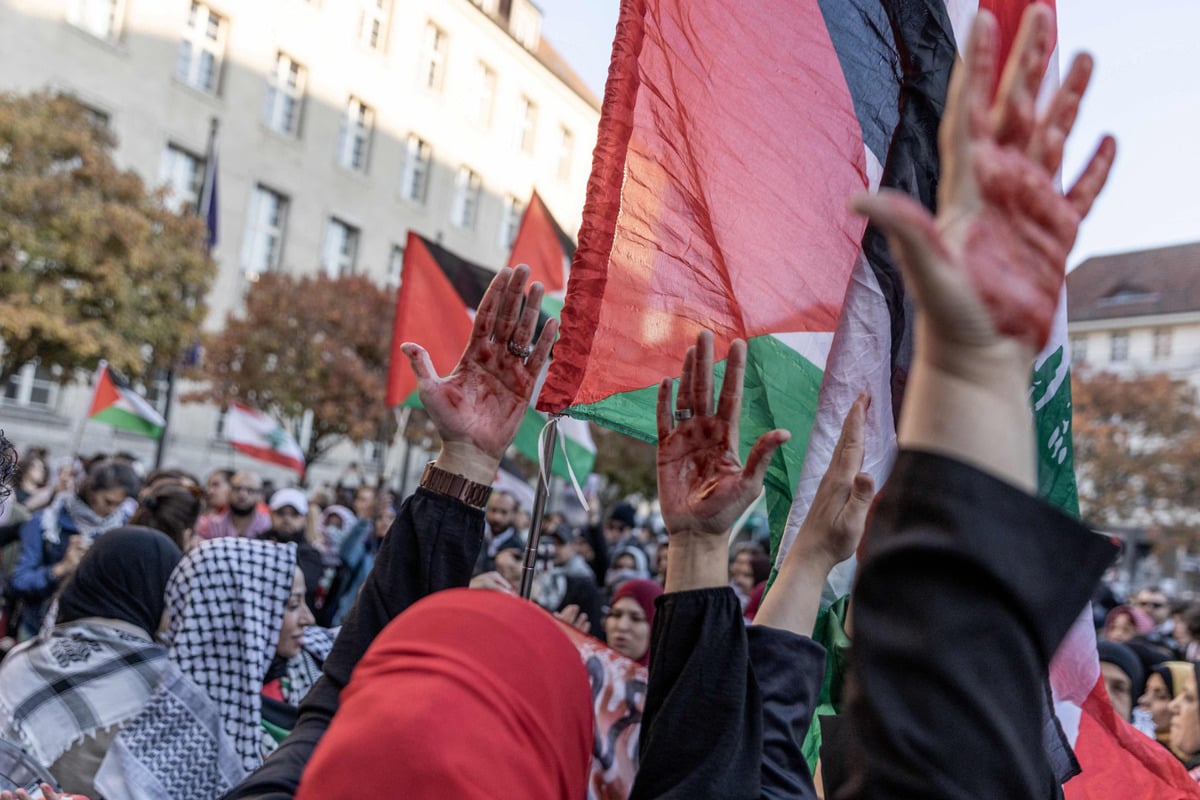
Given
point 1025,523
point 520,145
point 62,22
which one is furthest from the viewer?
point 520,145

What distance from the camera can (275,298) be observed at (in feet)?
73.8

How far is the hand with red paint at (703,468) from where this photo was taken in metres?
1.78

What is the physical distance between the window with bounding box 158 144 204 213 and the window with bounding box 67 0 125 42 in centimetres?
297

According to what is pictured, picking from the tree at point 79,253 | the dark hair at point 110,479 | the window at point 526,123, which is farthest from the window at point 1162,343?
the dark hair at point 110,479

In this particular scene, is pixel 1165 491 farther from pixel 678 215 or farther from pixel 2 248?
pixel 678 215

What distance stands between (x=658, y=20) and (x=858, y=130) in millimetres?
632

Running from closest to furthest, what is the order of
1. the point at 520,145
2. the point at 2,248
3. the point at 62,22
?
the point at 2,248
the point at 62,22
the point at 520,145

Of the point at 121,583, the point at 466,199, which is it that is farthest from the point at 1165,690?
the point at 466,199

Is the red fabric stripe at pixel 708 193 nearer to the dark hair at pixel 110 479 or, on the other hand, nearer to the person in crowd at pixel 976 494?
the person in crowd at pixel 976 494

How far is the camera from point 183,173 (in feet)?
85.9

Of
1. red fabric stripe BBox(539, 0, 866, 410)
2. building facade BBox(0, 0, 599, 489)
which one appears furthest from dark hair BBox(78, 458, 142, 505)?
building facade BBox(0, 0, 599, 489)

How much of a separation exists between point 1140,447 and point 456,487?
123 ft

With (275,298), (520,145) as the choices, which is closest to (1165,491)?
(520,145)

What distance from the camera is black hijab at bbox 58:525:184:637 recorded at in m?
3.62
